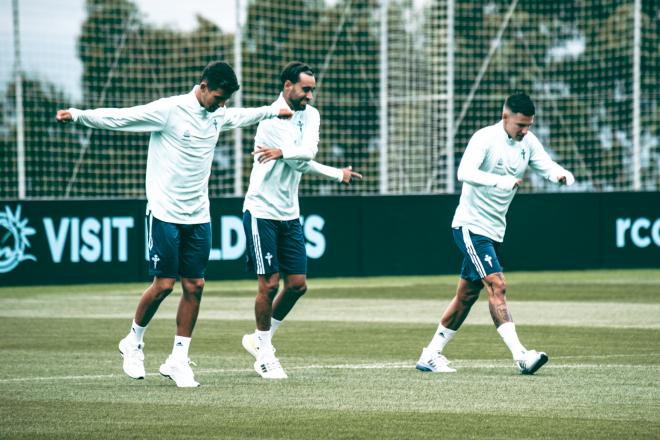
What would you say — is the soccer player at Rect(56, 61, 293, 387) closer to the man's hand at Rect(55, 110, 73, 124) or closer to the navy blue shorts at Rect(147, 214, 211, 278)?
the navy blue shorts at Rect(147, 214, 211, 278)

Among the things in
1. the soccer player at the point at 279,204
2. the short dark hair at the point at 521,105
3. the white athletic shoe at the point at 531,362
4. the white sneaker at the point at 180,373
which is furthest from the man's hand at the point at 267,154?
the white athletic shoe at the point at 531,362

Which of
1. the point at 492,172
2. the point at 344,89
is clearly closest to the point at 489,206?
the point at 492,172

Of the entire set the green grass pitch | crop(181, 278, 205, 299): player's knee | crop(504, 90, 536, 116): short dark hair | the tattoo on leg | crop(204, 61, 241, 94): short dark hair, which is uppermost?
crop(204, 61, 241, 94): short dark hair

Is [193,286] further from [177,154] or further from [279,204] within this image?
[279,204]

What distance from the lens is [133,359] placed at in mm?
9891

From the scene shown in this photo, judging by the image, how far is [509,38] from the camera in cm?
3394

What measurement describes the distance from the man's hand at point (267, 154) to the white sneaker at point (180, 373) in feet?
5.15

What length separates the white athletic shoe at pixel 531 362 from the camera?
32.7 feet

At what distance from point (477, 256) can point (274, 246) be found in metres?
1.55

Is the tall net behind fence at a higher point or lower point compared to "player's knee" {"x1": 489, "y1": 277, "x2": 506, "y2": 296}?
higher

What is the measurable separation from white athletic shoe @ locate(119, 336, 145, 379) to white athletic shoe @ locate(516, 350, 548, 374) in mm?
2734

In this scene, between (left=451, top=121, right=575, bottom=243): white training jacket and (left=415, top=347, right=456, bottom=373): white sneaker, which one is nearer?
(left=415, top=347, right=456, bottom=373): white sneaker

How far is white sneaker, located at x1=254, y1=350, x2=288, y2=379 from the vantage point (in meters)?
10.1

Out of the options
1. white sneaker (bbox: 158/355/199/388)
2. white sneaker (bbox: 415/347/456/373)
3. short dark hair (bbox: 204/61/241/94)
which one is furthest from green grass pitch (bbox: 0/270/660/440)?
short dark hair (bbox: 204/61/241/94)
